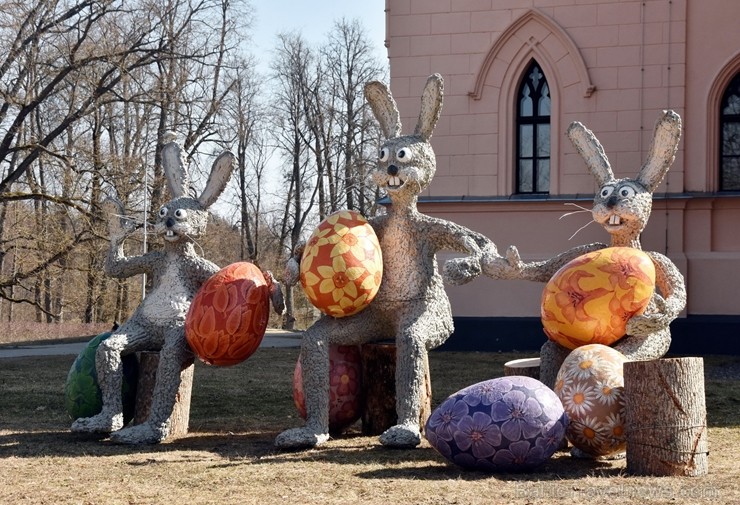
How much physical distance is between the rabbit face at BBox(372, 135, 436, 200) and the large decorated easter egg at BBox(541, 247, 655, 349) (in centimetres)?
121

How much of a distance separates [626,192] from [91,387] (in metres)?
3.78

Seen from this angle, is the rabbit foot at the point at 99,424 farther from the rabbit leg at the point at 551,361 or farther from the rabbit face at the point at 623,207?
the rabbit face at the point at 623,207

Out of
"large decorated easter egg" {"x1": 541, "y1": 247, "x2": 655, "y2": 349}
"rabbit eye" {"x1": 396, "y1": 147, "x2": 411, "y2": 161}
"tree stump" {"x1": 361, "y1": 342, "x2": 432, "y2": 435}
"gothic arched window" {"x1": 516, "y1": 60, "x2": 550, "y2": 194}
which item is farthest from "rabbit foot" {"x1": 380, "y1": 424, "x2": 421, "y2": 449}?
"gothic arched window" {"x1": 516, "y1": 60, "x2": 550, "y2": 194}

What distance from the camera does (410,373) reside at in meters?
6.82

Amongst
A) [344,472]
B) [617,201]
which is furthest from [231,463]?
[617,201]

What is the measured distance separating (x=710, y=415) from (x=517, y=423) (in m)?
3.22

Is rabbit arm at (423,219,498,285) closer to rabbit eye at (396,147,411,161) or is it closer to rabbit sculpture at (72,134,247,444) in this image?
rabbit eye at (396,147,411,161)

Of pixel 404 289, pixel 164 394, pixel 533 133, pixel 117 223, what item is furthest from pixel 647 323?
pixel 533 133

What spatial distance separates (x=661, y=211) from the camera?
13.8 metres

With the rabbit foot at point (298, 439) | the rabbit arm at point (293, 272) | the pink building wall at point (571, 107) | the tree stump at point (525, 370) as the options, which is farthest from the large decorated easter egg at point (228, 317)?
the pink building wall at point (571, 107)

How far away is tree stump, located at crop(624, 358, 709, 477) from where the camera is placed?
5535 millimetres

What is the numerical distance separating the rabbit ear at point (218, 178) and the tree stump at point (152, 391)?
3.77ft

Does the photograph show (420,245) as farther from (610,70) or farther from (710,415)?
(610,70)

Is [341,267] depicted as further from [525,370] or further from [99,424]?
[99,424]
